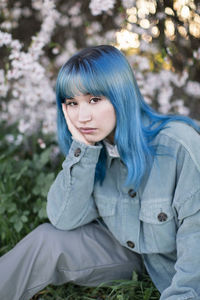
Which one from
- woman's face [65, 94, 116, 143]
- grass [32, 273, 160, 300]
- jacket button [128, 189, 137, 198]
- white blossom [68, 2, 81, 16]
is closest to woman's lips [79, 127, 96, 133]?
woman's face [65, 94, 116, 143]

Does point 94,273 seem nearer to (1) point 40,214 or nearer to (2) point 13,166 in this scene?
(1) point 40,214

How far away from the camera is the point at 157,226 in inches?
60.3

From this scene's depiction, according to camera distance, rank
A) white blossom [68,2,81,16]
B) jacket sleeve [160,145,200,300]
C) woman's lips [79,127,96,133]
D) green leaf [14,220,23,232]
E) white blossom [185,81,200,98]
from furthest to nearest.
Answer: white blossom [68,2,81,16], white blossom [185,81,200,98], green leaf [14,220,23,232], woman's lips [79,127,96,133], jacket sleeve [160,145,200,300]

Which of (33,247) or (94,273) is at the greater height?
(33,247)

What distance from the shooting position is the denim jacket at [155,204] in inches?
55.9

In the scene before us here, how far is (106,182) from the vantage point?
1.73 meters

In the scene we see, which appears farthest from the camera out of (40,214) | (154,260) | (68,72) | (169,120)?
(40,214)

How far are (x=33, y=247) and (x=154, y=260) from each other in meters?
0.54

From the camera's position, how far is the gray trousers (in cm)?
161

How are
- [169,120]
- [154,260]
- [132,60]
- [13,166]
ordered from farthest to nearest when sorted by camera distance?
[132,60] → [13,166] → [154,260] → [169,120]

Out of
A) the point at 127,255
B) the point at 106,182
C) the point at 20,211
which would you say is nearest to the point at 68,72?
the point at 106,182

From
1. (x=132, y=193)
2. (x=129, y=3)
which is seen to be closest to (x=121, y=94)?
(x=132, y=193)

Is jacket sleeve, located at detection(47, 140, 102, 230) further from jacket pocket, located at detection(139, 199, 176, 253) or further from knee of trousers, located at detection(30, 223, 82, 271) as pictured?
jacket pocket, located at detection(139, 199, 176, 253)

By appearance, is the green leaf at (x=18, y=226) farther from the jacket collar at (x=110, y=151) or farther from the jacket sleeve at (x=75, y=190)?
the jacket collar at (x=110, y=151)
